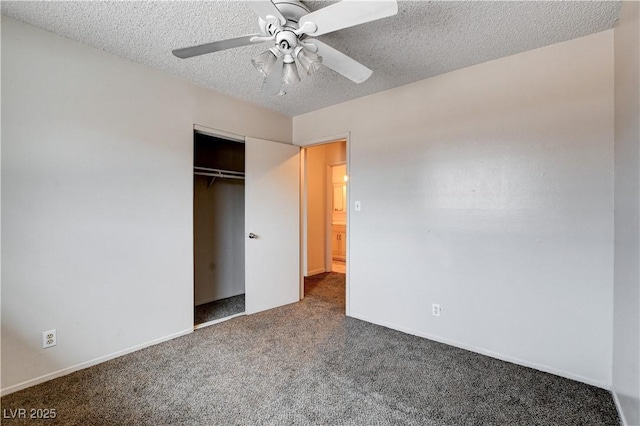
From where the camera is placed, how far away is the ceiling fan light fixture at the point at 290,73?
71.3 inches

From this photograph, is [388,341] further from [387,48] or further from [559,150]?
[387,48]

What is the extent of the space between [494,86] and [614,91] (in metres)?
0.74

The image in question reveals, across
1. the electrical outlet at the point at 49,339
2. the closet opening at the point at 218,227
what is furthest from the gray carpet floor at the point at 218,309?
the electrical outlet at the point at 49,339

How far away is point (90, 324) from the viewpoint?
2215 mm

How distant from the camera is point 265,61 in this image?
1799mm

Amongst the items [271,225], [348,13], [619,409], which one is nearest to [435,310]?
[619,409]

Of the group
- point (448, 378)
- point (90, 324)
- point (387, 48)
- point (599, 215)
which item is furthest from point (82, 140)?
point (599, 215)

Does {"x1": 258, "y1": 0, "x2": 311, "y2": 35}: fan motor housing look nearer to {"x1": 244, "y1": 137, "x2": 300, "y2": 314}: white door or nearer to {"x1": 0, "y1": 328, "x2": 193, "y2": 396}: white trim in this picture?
{"x1": 244, "y1": 137, "x2": 300, "y2": 314}: white door

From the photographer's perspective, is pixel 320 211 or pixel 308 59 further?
pixel 320 211

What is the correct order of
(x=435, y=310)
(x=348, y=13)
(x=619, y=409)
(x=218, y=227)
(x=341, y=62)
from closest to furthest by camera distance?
(x=348, y=13)
(x=619, y=409)
(x=341, y=62)
(x=435, y=310)
(x=218, y=227)

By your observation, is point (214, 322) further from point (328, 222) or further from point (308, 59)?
point (328, 222)

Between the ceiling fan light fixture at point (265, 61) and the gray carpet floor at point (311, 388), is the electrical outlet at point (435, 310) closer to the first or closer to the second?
the gray carpet floor at point (311, 388)

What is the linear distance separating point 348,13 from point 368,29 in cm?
68

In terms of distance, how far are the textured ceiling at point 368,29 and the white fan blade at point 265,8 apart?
42 centimetres
